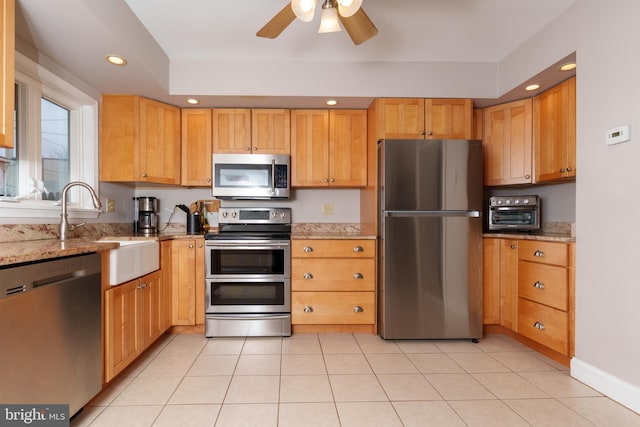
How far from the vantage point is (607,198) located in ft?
6.23

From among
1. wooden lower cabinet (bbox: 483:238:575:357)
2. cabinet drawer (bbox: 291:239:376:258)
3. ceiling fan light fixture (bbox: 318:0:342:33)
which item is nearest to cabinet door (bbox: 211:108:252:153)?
cabinet drawer (bbox: 291:239:376:258)

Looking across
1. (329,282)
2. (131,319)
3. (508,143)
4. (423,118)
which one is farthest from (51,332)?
(508,143)

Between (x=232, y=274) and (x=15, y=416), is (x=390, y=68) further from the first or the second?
(x=15, y=416)

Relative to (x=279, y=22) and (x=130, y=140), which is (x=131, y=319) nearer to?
(x=130, y=140)

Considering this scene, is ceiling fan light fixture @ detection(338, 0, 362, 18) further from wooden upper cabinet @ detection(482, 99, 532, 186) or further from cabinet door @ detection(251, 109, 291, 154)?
wooden upper cabinet @ detection(482, 99, 532, 186)

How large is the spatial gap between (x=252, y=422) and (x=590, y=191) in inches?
93.8

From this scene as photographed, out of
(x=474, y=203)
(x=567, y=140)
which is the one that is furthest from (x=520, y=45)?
(x=474, y=203)

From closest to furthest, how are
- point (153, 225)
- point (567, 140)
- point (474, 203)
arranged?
1. point (567, 140)
2. point (474, 203)
3. point (153, 225)

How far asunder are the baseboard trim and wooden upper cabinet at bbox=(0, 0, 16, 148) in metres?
3.41

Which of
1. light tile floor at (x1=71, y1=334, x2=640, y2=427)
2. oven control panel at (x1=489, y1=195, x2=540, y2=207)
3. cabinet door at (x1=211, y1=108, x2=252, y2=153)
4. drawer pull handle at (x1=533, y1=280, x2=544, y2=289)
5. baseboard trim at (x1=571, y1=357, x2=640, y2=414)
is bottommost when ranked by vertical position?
light tile floor at (x1=71, y1=334, x2=640, y2=427)

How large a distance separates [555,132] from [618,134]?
2.70 feet

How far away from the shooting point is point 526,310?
8.39ft

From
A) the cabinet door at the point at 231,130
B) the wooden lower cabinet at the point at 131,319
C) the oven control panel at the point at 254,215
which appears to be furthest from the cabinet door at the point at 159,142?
the wooden lower cabinet at the point at 131,319

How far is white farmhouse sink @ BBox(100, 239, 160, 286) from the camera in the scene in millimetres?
1876
